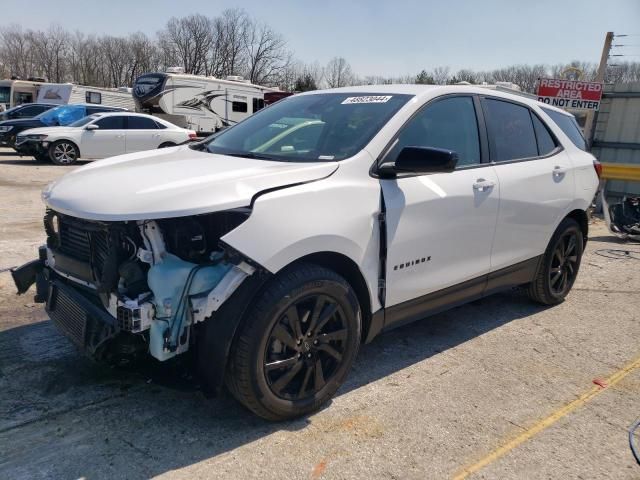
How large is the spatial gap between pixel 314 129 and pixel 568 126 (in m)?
2.89

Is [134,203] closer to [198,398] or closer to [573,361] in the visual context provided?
[198,398]

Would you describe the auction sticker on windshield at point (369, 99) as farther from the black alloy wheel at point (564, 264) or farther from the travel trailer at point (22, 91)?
the travel trailer at point (22, 91)

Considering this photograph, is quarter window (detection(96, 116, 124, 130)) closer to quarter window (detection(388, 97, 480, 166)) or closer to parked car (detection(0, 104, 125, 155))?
parked car (detection(0, 104, 125, 155))

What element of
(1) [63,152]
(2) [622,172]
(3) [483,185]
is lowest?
(1) [63,152]

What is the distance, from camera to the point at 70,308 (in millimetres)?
2996

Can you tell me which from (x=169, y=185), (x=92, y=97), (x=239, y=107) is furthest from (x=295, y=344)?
(x=92, y=97)

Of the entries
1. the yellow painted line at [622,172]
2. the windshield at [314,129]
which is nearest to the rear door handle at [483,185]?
the windshield at [314,129]

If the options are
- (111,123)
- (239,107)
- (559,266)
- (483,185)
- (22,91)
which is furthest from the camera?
(22,91)

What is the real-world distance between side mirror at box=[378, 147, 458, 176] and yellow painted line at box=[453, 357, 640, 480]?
5.09 feet

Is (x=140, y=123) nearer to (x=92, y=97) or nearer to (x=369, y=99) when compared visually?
(x=92, y=97)

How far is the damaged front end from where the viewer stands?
2.64 metres

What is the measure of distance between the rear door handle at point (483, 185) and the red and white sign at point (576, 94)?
390 inches

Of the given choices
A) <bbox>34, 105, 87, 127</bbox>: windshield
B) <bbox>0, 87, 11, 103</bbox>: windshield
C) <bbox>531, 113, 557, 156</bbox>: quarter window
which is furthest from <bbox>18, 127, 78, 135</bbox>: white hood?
<bbox>0, 87, 11, 103</bbox>: windshield

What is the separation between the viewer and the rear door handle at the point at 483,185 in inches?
152
